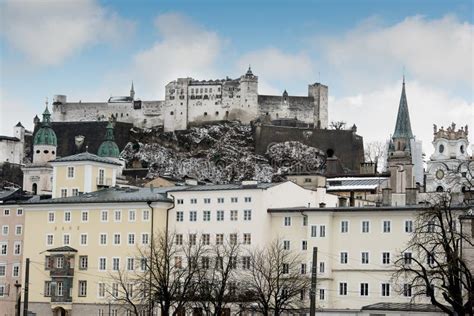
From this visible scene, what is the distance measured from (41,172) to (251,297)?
5659 cm

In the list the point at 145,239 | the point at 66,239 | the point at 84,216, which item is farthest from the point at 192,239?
the point at 66,239

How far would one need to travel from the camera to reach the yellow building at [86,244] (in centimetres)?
8419

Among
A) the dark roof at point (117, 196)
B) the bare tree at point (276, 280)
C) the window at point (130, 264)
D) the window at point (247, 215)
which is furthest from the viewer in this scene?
the dark roof at point (117, 196)

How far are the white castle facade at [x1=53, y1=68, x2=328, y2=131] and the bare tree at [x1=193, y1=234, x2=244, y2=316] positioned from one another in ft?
331

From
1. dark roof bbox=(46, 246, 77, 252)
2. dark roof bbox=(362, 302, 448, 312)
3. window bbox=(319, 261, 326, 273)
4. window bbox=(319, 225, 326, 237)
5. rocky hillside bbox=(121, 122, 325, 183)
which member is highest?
rocky hillside bbox=(121, 122, 325, 183)

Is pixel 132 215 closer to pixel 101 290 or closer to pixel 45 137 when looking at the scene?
pixel 101 290

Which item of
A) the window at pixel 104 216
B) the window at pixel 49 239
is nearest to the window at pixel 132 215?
the window at pixel 104 216

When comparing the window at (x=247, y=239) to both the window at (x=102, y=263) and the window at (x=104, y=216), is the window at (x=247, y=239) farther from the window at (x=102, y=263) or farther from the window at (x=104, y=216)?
the window at (x=104, y=216)

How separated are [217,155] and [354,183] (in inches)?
2024

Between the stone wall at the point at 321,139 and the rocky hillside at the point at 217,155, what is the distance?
1357mm

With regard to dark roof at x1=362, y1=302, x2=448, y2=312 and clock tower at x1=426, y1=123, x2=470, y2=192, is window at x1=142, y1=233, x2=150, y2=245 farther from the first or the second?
clock tower at x1=426, y1=123, x2=470, y2=192

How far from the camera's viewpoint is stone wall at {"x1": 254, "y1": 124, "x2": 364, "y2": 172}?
173625 millimetres

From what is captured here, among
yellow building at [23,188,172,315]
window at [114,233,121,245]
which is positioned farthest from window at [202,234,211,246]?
window at [114,233,121,245]

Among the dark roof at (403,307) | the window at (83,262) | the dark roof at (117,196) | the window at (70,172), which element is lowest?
the dark roof at (403,307)
